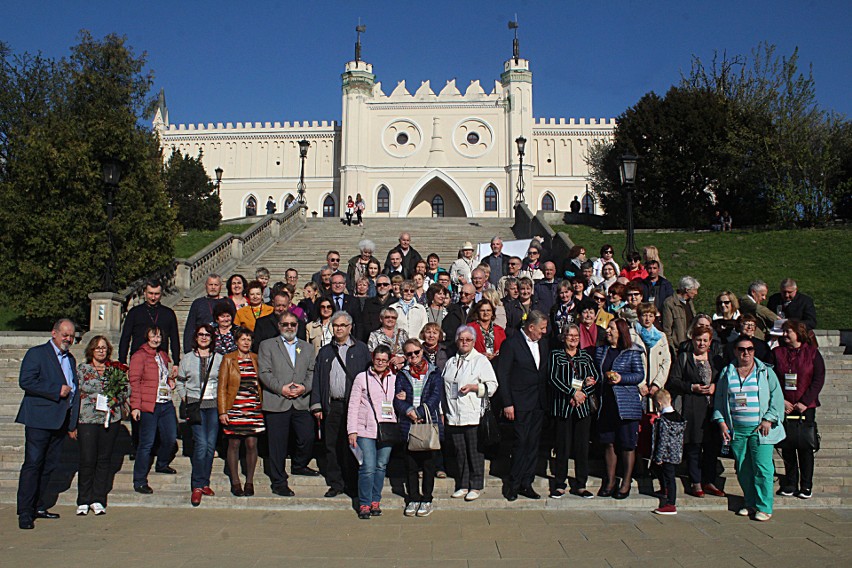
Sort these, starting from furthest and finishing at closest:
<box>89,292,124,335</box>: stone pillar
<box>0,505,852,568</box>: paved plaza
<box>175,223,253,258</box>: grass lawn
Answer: <box>175,223,253,258</box>: grass lawn
<box>89,292,124,335</box>: stone pillar
<box>0,505,852,568</box>: paved plaza

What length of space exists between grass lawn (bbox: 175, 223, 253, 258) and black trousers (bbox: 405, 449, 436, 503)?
66.1 feet

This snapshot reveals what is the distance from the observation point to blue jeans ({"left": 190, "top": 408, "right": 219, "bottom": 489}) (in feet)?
23.5

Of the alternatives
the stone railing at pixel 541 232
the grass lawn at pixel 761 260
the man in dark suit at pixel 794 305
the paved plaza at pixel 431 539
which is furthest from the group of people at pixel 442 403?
the grass lawn at pixel 761 260

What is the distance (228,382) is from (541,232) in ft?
54.0

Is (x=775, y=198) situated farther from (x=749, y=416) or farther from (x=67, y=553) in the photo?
(x=67, y=553)

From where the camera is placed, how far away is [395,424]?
6.88 m

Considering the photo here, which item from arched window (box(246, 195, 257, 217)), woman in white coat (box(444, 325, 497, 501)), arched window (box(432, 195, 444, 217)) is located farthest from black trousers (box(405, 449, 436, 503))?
arched window (box(246, 195, 257, 217))

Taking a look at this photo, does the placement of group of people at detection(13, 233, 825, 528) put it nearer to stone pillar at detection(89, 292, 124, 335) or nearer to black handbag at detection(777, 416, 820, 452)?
black handbag at detection(777, 416, 820, 452)

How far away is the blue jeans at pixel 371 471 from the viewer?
6773 millimetres

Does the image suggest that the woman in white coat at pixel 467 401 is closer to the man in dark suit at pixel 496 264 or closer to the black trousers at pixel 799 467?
the black trousers at pixel 799 467

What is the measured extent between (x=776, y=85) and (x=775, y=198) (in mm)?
5819

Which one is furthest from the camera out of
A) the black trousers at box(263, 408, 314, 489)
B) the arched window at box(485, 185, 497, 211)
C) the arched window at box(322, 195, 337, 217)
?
the arched window at box(322, 195, 337, 217)

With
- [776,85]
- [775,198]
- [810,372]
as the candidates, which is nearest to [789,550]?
[810,372]

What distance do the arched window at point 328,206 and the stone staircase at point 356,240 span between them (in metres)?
24.7
